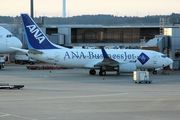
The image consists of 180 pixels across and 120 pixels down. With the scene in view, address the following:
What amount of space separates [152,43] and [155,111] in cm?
3848

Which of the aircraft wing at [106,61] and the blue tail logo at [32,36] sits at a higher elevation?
the blue tail logo at [32,36]

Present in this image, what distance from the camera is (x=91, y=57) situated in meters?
47.1

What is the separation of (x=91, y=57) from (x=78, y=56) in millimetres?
1523

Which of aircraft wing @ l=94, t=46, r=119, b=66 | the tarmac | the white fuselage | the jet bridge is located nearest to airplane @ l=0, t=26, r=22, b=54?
the white fuselage

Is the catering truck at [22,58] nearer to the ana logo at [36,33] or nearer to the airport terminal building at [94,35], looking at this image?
the airport terminal building at [94,35]

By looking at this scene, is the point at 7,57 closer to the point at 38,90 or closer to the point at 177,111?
the point at 38,90

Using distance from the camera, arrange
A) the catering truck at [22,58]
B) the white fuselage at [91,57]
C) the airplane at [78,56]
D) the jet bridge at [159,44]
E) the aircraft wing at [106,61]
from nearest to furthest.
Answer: the aircraft wing at [106,61] → the airplane at [78,56] → the white fuselage at [91,57] → the jet bridge at [159,44] → the catering truck at [22,58]

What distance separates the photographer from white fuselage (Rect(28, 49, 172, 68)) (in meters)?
46.0

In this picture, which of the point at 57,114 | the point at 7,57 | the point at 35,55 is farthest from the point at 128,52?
the point at 7,57

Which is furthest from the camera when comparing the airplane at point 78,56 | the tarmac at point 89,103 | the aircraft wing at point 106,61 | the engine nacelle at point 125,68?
the airplane at point 78,56

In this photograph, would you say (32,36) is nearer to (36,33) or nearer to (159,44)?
(36,33)

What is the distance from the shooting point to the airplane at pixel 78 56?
4551 centimetres

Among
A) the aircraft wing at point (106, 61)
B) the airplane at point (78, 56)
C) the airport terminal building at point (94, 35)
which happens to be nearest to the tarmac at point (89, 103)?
the aircraft wing at point (106, 61)

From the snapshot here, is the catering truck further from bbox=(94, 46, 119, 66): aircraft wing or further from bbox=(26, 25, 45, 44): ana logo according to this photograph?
bbox=(94, 46, 119, 66): aircraft wing
